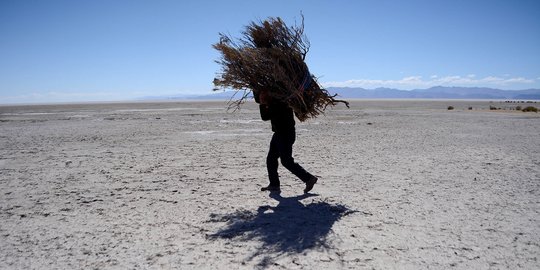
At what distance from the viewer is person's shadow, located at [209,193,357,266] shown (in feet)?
11.5

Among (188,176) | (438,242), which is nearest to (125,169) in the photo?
(188,176)

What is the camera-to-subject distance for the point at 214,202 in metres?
4.98

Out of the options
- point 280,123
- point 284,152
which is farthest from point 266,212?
point 280,123

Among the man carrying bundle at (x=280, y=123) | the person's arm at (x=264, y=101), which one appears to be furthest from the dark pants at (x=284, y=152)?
the person's arm at (x=264, y=101)

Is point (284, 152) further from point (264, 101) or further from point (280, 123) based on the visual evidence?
point (264, 101)

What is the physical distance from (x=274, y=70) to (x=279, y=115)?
22.3 inches

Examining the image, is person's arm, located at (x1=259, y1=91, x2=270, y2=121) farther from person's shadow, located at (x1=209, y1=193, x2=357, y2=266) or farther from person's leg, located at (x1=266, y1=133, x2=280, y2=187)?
person's shadow, located at (x1=209, y1=193, x2=357, y2=266)

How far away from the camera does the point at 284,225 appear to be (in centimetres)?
407

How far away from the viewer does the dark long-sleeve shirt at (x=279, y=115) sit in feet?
16.0

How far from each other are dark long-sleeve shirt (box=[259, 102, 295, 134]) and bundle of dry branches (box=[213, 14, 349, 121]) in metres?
0.12

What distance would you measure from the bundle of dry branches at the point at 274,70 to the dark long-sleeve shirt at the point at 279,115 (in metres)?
0.12

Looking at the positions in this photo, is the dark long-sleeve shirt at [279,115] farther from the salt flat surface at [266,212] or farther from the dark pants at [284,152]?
Result: the salt flat surface at [266,212]

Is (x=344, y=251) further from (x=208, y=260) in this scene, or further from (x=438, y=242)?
(x=208, y=260)

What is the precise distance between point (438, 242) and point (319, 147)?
6463mm
